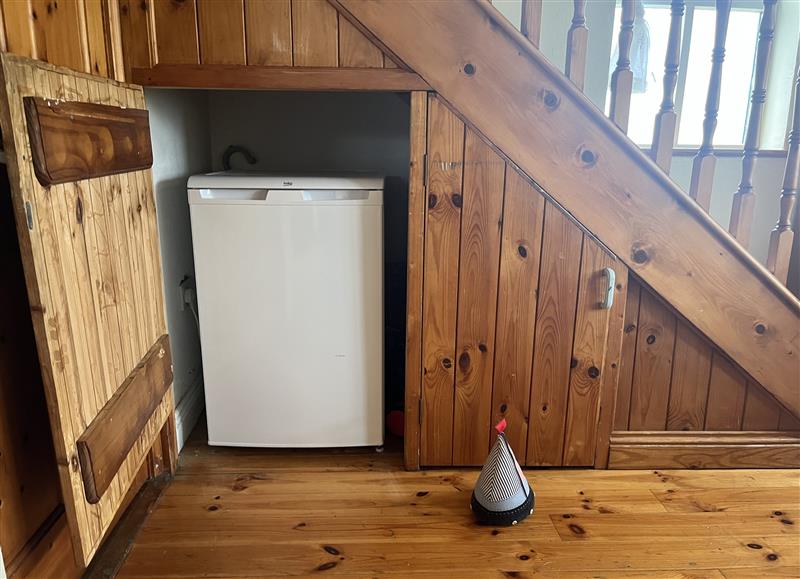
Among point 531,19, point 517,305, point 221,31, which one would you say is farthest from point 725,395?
point 221,31

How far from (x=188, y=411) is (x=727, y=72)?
3422 millimetres

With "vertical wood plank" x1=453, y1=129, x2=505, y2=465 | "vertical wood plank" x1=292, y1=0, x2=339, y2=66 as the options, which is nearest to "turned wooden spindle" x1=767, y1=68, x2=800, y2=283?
"vertical wood plank" x1=453, y1=129, x2=505, y2=465

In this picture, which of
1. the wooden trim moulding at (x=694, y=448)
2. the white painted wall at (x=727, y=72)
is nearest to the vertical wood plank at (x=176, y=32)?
the white painted wall at (x=727, y=72)

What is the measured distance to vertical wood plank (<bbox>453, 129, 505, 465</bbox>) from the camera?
5.74 ft

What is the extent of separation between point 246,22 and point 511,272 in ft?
3.49

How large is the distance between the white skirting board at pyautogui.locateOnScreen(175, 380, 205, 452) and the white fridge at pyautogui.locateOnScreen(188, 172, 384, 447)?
5.1 inches

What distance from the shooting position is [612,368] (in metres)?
1.93

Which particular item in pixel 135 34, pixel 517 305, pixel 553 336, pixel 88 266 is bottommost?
pixel 553 336

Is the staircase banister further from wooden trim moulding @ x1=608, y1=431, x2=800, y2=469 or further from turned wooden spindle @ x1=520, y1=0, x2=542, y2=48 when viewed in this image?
wooden trim moulding @ x1=608, y1=431, x2=800, y2=469

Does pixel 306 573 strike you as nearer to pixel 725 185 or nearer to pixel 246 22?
pixel 246 22

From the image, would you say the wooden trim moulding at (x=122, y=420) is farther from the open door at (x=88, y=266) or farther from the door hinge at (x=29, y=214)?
the door hinge at (x=29, y=214)

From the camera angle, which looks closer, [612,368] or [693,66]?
[612,368]

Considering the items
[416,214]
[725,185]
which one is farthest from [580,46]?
[725,185]

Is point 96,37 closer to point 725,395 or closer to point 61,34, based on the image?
point 61,34
